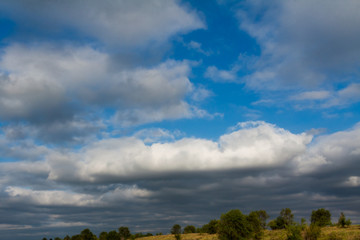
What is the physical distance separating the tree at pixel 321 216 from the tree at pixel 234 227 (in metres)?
64.0

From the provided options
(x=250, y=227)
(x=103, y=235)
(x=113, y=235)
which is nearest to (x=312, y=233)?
(x=250, y=227)

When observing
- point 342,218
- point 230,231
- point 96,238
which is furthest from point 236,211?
point 96,238

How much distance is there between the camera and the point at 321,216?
495 ft

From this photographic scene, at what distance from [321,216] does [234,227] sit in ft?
→ 246

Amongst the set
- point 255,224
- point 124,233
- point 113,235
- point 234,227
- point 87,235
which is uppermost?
point 234,227

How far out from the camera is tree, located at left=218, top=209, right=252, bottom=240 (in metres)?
95.8

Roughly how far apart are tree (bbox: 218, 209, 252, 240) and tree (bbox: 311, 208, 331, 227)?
64.0 m

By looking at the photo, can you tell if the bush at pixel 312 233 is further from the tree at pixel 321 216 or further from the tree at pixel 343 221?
the tree at pixel 321 216

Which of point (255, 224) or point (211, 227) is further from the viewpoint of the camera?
point (211, 227)

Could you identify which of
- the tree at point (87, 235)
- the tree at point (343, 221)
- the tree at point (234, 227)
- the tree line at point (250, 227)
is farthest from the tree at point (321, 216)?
the tree at point (87, 235)

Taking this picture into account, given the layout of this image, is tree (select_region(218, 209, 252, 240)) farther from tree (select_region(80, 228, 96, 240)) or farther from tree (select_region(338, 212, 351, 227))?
tree (select_region(80, 228, 96, 240))

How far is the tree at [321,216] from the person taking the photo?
14523cm

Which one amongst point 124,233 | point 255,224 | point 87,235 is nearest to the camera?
point 255,224

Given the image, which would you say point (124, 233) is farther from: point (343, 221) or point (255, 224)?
point (343, 221)
